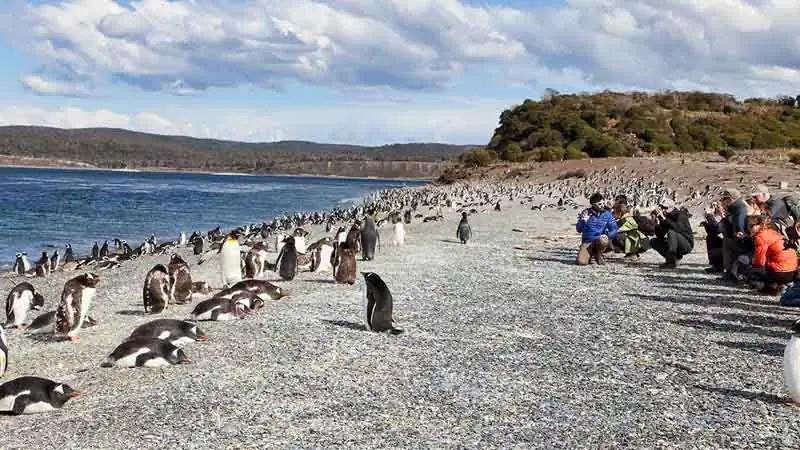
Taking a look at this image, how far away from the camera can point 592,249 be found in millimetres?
17812

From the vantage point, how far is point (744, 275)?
46.9 feet

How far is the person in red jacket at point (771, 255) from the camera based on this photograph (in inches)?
481

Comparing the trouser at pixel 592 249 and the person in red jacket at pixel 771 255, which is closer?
the person in red jacket at pixel 771 255

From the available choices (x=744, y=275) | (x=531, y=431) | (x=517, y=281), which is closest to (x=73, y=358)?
(x=531, y=431)

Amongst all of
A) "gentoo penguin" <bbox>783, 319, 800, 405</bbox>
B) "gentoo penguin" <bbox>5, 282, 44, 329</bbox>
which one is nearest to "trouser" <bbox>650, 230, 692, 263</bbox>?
"gentoo penguin" <bbox>783, 319, 800, 405</bbox>

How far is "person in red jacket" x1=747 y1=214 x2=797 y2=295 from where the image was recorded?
12219mm

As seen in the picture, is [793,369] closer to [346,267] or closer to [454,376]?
[454,376]

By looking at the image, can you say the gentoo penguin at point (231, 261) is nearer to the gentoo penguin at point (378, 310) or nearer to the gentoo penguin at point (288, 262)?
the gentoo penguin at point (288, 262)

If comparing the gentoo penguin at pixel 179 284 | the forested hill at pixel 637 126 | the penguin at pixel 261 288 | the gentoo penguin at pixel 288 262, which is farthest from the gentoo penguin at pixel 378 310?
the forested hill at pixel 637 126

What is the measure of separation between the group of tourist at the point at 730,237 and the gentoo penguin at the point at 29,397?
8878mm

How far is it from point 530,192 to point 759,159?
13.8 m

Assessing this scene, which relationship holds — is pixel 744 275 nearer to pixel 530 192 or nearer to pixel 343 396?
pixel 343 396

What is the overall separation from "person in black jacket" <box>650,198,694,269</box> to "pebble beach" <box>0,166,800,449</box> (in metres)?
2.41

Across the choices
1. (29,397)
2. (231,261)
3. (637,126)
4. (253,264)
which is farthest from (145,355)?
(637,126)
